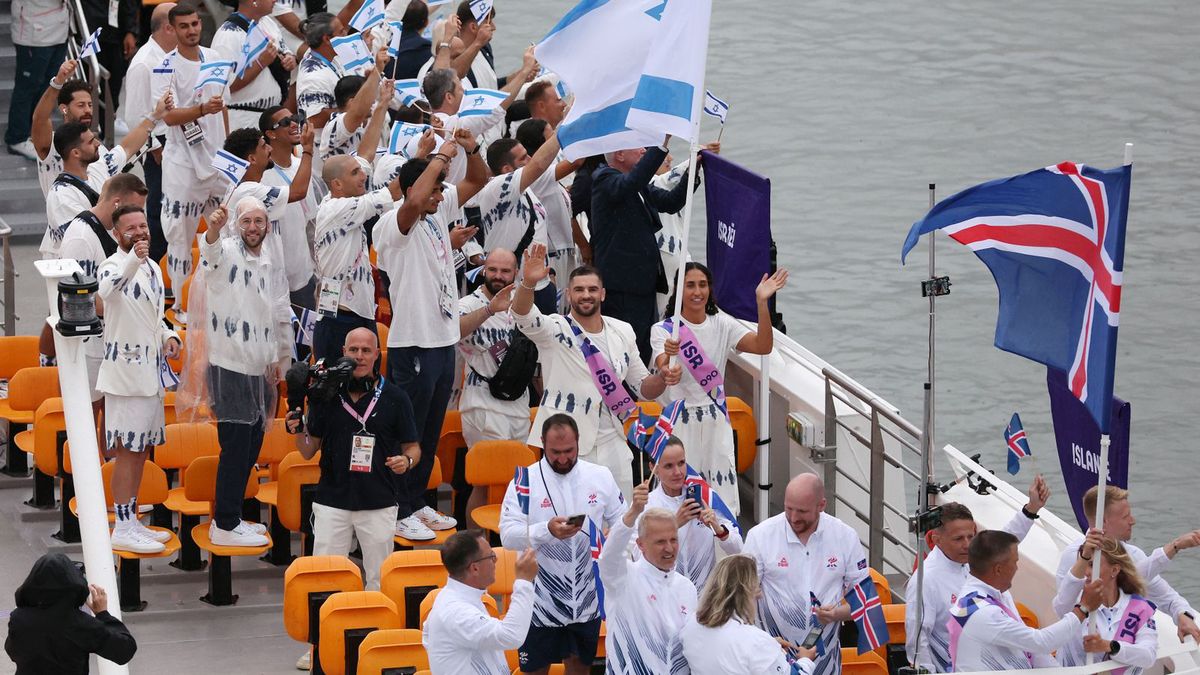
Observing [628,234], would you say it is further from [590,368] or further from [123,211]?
[123,211]

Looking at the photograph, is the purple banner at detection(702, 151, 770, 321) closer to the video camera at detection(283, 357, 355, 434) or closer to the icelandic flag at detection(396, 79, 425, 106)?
the video camera at detection(283, 357, 355, 434)

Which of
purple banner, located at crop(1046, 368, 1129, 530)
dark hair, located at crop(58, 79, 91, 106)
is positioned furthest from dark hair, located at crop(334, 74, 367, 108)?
purple banner, located at crop(1046, 368, 1129, 530)

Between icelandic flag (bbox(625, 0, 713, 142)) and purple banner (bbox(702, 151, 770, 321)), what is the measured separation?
99cm

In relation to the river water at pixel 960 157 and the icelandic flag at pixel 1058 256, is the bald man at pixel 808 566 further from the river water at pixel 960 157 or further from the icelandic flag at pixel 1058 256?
the river water at pixel 960 157

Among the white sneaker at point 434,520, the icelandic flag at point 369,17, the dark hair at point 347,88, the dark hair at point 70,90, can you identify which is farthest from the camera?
the icelandic flag at point 369,17

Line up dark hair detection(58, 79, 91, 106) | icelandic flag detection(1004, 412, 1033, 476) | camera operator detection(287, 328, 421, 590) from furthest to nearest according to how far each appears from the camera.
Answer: dark hair detection(58, 79, 91, 106) → camera operator detection(287, 328, 421, 590) → icelandic flag detection(1004, 412, 1033, 476)

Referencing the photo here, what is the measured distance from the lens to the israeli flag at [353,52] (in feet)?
41.5

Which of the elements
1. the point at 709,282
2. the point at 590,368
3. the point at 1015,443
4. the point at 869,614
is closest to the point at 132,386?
the point at 590,368

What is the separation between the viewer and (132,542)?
9.90m

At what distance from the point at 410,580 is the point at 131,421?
6.32 feet

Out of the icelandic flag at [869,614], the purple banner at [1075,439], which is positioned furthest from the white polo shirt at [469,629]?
the purple banner at [1075,439]

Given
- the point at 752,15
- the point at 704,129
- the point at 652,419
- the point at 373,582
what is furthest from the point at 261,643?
the point at 752,15

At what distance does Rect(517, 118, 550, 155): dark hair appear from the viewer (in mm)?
11797

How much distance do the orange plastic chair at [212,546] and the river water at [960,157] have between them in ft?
21.6
